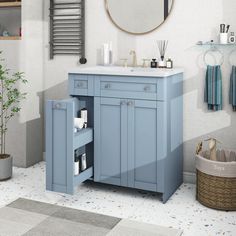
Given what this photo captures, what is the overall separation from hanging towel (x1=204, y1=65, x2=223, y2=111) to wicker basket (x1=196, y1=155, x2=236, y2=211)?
0.57 meters

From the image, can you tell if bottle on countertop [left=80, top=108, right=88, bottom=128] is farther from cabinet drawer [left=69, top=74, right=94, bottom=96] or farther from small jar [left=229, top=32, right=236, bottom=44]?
small jar [left=229, top=32, right=236, bottom=44]

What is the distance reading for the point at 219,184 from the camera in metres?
3.14

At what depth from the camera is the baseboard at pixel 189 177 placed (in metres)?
3.76

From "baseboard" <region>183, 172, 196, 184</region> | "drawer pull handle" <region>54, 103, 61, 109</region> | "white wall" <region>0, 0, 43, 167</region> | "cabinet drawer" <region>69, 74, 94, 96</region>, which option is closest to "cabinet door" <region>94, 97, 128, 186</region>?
"cabinet drawer" <region>69, 74, 94, 96</region>

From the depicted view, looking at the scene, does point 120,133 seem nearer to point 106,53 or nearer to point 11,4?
point 106,53

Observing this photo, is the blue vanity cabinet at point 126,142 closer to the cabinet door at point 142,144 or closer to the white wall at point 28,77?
the cabinet door at point 142,144

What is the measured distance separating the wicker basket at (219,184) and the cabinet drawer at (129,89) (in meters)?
0.69

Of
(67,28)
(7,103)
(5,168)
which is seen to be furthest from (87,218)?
(67,28)

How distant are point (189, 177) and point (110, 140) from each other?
896 mm

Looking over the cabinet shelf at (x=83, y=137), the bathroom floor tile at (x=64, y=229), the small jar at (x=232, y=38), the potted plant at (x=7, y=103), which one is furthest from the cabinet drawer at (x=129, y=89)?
the bathroom floor tile at (x=64, y=229)

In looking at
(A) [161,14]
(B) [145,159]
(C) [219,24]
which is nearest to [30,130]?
(B) [145,159]

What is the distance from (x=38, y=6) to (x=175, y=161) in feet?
6.94

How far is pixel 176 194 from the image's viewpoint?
11.5 ft

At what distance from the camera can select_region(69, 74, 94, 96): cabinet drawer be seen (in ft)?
11.2
